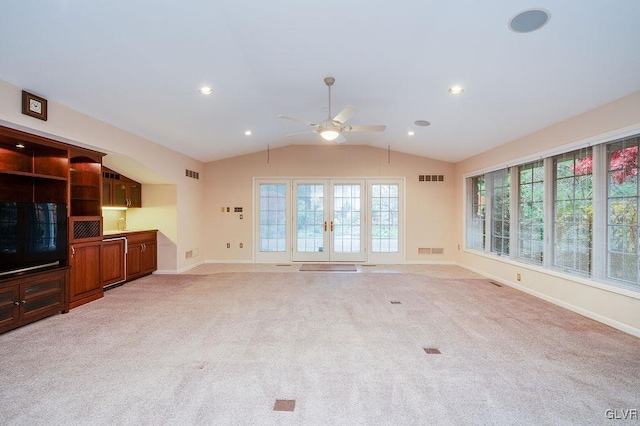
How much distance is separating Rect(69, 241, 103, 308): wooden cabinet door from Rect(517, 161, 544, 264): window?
6727mm

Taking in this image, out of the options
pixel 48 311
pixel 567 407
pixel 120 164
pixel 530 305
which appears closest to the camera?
pixel 567 407

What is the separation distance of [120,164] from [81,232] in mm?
1567

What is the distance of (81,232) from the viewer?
14.0 ft

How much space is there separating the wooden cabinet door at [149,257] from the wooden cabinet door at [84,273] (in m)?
1.36

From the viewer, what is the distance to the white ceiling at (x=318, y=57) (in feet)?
8.18

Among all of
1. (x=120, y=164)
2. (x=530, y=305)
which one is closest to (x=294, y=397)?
(x=530, y=305)

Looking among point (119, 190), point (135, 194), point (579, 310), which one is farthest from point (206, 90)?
point (579, 310)

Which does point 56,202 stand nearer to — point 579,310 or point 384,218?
point 384,218

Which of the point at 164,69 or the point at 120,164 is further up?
the point at 164,69

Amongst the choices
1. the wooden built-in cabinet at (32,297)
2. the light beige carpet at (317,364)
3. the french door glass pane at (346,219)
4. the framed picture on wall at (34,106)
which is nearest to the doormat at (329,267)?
the french door glass pane at (346,219)

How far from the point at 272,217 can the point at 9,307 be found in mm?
5067

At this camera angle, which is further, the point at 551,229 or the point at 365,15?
the point at 551,229

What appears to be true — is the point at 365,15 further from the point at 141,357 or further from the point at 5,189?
the point at 5,189

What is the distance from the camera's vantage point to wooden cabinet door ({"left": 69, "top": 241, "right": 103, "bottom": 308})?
409 cm
